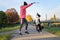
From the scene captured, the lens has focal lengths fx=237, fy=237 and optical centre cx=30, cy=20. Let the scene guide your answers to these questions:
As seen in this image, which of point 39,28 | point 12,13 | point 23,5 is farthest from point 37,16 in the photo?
point 12,13

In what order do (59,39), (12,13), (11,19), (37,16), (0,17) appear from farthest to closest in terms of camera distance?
(12,13) → (11,19) → (0,17) → (37,16) → (59,39)

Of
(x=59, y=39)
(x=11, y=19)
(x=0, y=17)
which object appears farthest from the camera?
(x=11, y=19)

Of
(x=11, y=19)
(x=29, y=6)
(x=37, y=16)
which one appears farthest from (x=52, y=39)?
(x=11, y=19)

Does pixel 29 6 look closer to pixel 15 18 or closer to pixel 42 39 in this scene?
pixel 42 39

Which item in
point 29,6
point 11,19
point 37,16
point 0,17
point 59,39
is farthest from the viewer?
point 11,19

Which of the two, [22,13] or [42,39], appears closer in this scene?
[42,39]

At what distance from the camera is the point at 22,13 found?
1285 cm

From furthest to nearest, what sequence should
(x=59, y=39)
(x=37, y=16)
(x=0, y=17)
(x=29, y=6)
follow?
(x=0, y=17)
(x=37, y=16)
(x=29, y=6)
(x=59, y=39)

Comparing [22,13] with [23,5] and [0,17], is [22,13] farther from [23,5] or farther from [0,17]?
[0,17]

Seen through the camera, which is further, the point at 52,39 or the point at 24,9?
the point at 24,9

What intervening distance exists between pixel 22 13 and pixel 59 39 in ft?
8.37

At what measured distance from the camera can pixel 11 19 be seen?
5741cm

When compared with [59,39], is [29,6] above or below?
above

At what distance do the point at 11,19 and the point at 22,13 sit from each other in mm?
44741
